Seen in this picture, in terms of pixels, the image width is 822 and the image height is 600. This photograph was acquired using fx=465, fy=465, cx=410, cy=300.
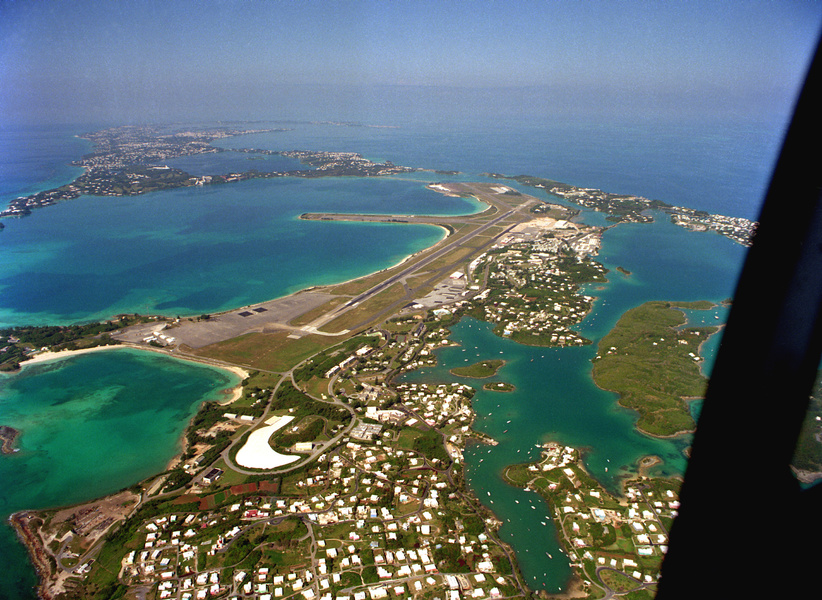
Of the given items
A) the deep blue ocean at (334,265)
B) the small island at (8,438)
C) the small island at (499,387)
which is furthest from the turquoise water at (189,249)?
the small island at (499,387)

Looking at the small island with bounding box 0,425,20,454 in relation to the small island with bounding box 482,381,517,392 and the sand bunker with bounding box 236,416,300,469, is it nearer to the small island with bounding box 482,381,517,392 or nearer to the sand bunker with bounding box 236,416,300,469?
the sand bunker with bounding box 236,416,300,469

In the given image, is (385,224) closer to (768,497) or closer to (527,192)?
(527,192)

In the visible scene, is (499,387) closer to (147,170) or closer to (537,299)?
(537,299)

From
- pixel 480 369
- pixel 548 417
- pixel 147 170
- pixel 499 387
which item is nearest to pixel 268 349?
pixel 480 369

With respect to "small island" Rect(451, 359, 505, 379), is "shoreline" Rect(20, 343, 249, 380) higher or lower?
lower

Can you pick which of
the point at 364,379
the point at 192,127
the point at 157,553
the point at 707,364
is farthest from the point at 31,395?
the point at 192,127

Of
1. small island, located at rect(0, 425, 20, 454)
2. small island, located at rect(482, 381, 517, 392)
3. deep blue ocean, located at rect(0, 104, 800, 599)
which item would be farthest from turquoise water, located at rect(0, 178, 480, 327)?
small island, located at rect(482, 381, 517, 392)

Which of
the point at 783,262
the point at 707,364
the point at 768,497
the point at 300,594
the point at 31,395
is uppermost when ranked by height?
the point at 783,262
